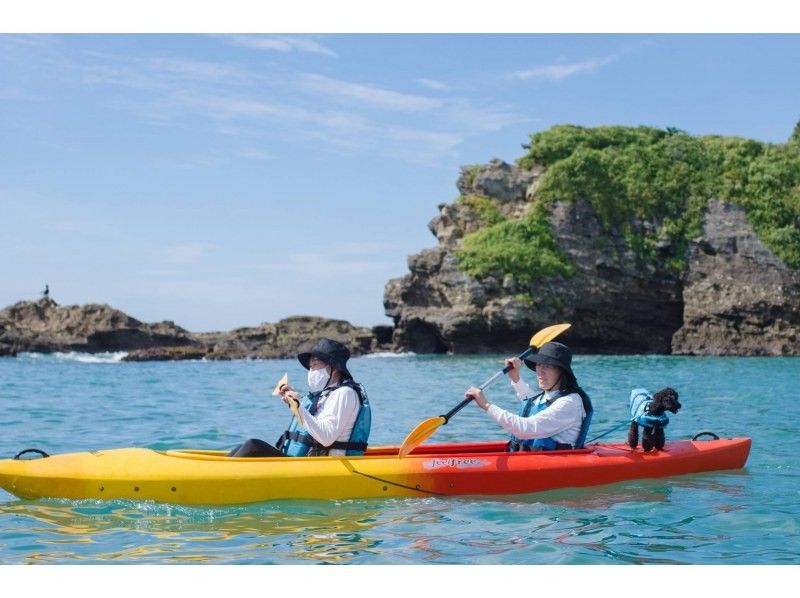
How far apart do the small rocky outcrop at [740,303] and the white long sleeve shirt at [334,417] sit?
36.5 meters

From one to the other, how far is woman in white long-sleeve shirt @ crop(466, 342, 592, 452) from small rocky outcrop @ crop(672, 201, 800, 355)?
3515 centimetres

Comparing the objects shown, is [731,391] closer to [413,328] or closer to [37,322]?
[413,328]

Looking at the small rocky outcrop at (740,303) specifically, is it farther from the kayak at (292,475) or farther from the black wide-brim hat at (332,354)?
the black wide-brim hat at (332,354)

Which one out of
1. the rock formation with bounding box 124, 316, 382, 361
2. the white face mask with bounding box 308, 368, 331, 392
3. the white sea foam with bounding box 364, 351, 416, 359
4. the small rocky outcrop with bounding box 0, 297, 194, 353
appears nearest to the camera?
the white face mask with bounding box 308, 368, 331, 392

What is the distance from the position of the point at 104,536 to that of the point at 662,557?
13.7ft

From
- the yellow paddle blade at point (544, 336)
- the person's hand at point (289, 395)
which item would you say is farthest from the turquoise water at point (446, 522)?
the yellow paddle blade at point (544, 336)

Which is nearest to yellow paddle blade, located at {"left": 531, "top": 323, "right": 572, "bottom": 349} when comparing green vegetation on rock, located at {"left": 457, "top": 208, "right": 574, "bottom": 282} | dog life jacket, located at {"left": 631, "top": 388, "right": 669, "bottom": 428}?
dog life jacket, located at {"left": 631, "top": 388, "right": 669, "bottom": 428}

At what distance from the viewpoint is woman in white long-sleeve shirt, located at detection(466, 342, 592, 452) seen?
835 cm

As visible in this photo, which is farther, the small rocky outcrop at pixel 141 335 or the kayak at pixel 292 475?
the small rocky outcrop at pixel 141 335

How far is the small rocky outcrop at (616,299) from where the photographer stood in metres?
42.3

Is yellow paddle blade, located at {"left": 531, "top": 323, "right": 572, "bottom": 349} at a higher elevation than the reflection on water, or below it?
higher

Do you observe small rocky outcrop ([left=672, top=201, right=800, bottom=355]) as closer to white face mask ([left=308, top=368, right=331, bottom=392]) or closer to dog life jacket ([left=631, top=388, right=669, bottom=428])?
dog life jacket ([left=631, top=388, right=669, bottom=428])

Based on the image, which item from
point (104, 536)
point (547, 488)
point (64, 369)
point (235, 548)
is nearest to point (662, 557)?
point (547, 488)

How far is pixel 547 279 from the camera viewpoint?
43.9 meters
